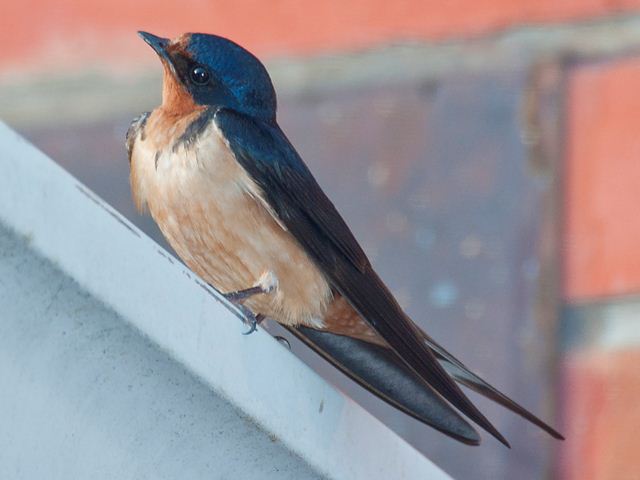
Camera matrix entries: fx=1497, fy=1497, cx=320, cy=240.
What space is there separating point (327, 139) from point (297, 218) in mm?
232

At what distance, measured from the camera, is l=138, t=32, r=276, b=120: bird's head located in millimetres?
938

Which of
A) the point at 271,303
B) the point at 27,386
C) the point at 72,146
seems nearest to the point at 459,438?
the point at 271,303

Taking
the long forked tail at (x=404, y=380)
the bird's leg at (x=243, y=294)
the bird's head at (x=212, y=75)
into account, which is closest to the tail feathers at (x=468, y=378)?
the long forked tail at (x=404, y=380)

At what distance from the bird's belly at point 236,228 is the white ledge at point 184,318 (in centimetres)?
28

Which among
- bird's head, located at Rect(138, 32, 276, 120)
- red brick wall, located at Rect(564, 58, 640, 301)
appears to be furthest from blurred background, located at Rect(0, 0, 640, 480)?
bird's head, located at Rect(138, 32, 276, 120)

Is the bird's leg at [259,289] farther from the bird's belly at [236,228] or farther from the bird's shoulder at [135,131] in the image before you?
the bird's shoulder at [135,131]

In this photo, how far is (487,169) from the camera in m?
1.03

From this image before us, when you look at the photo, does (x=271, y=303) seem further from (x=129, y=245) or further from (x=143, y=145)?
(x=129, y=245)

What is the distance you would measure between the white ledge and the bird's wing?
247mm

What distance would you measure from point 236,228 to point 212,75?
0.14 m

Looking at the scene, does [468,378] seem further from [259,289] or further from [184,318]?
[184,318]

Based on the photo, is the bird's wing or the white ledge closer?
the white ledge

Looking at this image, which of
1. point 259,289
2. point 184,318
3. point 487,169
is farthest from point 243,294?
point 184,318

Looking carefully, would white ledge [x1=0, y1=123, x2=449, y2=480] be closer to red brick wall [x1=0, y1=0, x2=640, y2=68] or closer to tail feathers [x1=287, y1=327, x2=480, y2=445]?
tail feathers [x1=287, y1=327, x2=480, y2=445]
